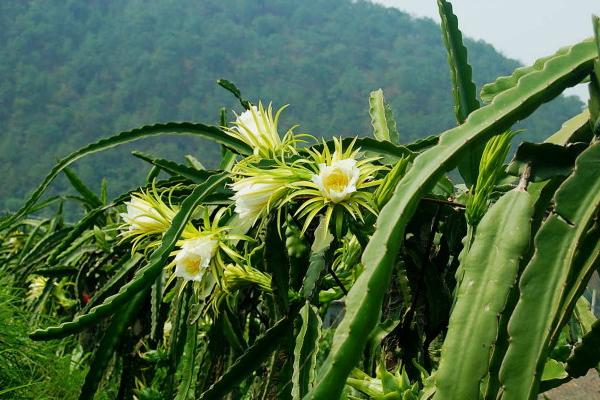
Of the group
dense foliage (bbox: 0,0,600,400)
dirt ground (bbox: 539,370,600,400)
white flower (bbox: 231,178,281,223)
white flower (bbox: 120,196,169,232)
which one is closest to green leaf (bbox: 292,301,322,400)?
dense foliage (bbox: 0,0,600,400)

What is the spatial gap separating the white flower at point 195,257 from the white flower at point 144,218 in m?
0.08

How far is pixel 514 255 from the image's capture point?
57 cm

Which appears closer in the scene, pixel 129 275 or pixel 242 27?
pixel 129 275

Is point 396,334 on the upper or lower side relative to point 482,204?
lower

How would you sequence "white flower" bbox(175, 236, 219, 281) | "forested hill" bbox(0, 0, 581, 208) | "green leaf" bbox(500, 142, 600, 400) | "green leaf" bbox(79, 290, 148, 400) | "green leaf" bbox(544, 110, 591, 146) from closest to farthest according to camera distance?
"green leaf" bbox(500, 142, 600, 400) < "green leaf" bbox(544, 110, 591, 146) < "white flower" bbox(175, 236, 219, 281) < "green leaf" bbox(79, 290, 148, 400) < "forested hill" bbox(0, 0, 581, 208)

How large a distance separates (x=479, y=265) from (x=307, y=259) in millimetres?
324

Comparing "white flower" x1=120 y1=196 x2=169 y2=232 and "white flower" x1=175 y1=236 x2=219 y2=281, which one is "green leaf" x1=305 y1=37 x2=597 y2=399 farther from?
"white flower" x1=120 y1=196 x2=169 y2=232

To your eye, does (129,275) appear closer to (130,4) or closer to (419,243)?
(419,243)

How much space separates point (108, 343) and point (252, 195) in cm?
33

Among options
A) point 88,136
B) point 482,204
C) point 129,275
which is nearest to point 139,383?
point 129,275

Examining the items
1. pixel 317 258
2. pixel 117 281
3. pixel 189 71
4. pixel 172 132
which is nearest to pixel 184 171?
pixel 172 132

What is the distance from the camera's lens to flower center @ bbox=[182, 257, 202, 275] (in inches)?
32.7

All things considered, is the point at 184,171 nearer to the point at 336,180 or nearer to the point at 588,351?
the point at 336,180

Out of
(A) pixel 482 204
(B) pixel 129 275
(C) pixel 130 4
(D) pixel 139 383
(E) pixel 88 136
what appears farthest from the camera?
(C) pixel 130 4
